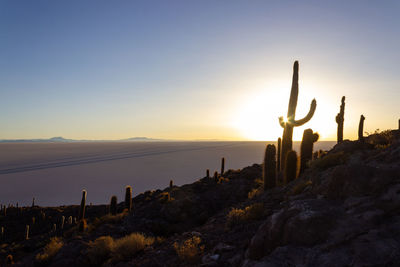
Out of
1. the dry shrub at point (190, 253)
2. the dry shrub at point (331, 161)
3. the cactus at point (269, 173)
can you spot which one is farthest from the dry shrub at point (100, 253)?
the dry shrub at point (331, 161)

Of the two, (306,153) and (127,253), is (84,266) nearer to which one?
(127,253)

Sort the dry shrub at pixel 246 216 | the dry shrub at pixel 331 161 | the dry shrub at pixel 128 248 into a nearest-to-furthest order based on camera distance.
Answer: the dry shrub at pixel 246 216, the dry shrub at pixel 128 248, the dry shrub at pixel 331 161

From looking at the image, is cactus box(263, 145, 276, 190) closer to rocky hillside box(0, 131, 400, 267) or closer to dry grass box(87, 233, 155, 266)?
rocky hillside box(0, 131, 400, 267)

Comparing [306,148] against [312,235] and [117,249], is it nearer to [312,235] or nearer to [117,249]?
[117,249]

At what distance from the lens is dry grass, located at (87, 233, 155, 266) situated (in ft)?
26.2

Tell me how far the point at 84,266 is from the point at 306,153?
14.7 meters

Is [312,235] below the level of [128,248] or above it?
above

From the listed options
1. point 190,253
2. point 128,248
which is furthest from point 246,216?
point 128,248

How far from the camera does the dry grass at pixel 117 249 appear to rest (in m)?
8.00

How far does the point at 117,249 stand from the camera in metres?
8.22

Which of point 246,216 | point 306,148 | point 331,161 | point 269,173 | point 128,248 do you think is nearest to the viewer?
point 246,216

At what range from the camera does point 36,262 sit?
10.7 metres

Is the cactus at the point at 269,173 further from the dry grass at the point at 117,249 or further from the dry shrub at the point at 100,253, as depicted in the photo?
the dry shrub at the point at 100,253

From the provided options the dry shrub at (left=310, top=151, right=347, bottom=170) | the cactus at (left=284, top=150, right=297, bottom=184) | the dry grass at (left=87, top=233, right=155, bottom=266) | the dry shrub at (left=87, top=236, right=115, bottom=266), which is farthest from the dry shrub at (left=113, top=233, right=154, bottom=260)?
the cactus at (left=284, top=150, right=297, bottom=184)
